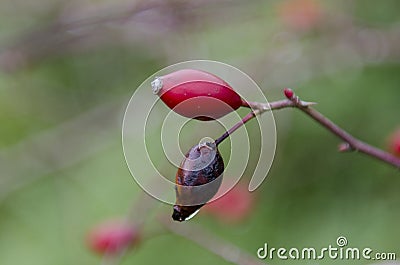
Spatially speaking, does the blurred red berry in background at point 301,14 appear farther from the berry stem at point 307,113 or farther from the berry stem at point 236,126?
the berry stem at point 236,126

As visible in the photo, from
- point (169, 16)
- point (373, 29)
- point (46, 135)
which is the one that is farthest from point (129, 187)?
point (373, 29)

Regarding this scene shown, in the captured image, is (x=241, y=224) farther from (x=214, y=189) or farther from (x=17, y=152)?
(x=214, y=189)

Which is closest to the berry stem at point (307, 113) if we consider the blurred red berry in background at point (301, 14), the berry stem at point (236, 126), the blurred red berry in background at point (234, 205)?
the berry stem at point (236, 126)

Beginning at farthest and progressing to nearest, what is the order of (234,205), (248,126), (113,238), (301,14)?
(301,14), (248,126), (234,205), (113,238)

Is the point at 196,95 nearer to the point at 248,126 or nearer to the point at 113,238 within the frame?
the point at 113,238

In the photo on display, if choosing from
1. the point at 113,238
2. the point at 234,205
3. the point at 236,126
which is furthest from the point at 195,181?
the point at 234,205

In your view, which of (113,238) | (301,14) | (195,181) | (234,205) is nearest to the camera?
(195,181)

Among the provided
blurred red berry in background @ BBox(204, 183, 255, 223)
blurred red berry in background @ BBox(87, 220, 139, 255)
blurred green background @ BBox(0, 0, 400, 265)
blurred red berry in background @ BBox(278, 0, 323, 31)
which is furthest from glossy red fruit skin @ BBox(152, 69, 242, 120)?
blurred red berry in background @ BBox(278, 0, 323, 31)
